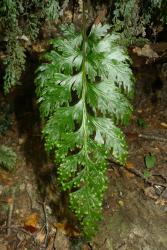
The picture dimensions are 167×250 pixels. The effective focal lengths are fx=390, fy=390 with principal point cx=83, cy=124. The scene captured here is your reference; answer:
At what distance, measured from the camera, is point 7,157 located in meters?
4.38

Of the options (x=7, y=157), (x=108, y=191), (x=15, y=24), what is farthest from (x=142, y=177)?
(x=15, y=24)

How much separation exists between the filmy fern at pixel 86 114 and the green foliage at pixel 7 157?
2381mm

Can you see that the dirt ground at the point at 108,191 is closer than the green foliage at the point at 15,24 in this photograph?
No

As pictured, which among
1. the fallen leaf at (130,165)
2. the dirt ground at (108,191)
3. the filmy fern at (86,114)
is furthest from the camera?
the fallen leaf at (130,165)

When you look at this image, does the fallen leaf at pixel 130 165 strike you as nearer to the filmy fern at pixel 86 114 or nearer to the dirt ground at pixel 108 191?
the dirt ground at pixel 108 191

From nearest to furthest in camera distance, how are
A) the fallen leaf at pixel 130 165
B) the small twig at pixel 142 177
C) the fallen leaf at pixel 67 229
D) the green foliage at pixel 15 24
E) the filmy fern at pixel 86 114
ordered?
the filmy fern at pixel 86 114
the green foliage at pixel 15 24
the fallen leaf at pixel 67 229
the small twig at pixel 142 177
the fallen leaf at pixel 130 165

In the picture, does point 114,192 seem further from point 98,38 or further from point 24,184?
point 98,38

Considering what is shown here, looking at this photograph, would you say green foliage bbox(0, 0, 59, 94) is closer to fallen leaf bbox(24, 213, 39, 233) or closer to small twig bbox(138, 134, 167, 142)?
fallen leaf bbox(24, 213, 39, 233)

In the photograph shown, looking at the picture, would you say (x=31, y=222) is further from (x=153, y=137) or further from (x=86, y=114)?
(x=86, y=114)

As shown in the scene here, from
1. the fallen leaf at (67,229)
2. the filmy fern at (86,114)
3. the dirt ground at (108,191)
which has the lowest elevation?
the fallen leaf at (67,229)

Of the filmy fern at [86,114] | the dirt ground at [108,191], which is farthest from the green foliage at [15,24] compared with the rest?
the dirt ground at [108,191]

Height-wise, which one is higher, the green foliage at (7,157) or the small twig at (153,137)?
the small twig at (153,137)

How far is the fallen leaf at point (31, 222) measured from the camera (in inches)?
160

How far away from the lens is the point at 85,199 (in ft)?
6.21
